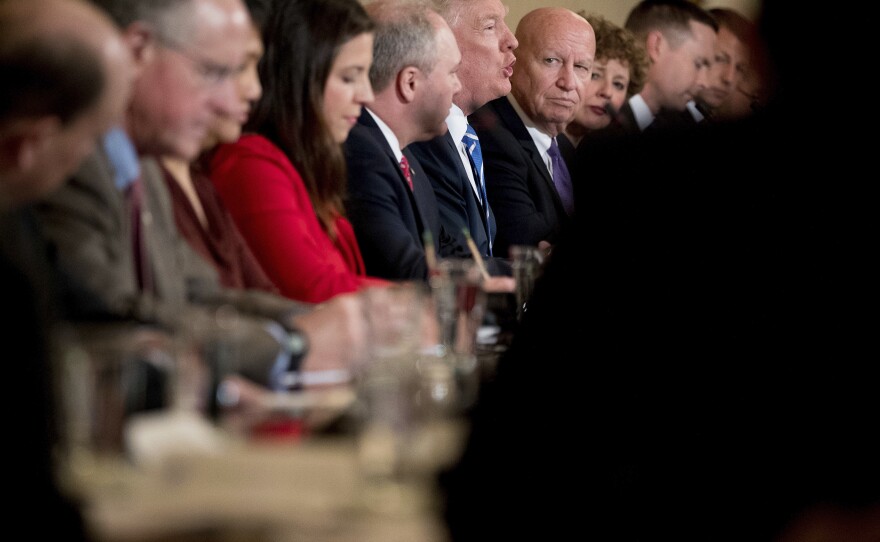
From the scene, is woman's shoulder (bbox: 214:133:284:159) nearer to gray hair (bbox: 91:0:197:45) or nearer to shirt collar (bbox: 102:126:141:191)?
gray hair (bbox: 91:0:197:45)

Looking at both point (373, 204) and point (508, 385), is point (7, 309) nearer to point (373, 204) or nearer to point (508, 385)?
point (508, 385)

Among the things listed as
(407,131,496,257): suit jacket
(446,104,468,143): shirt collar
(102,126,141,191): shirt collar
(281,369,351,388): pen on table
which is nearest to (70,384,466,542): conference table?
(281,369,351,388): pen on table

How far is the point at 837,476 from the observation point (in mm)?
1567

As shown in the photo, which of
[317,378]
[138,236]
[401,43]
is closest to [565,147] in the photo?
[401,43]

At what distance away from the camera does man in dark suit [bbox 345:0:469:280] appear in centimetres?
441

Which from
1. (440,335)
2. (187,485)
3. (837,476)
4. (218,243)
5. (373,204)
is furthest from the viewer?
(373,204)

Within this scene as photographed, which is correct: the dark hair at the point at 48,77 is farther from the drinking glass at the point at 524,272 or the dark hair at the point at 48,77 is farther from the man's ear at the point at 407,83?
the man's ear at the point at 407,83

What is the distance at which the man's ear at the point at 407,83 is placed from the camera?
15.9 ft

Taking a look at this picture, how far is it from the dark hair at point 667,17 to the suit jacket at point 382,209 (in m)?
3.31

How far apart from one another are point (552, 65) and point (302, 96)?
2.83 meters

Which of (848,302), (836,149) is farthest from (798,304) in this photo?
(836,149)

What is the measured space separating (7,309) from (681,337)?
2.60ft

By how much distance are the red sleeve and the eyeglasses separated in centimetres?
73

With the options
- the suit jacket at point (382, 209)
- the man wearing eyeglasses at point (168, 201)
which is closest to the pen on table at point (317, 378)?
the man wearing eyeglasses at point (168, 201)
